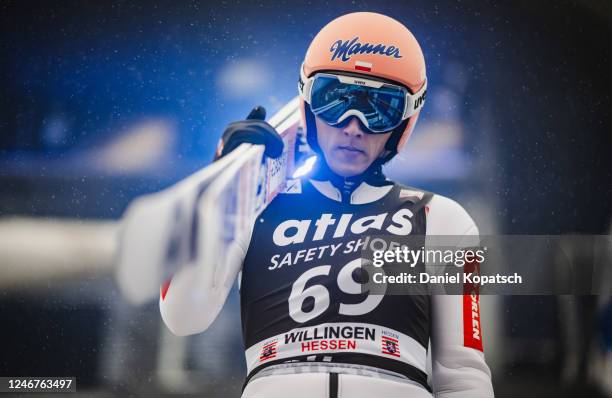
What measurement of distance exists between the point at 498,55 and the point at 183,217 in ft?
4.67

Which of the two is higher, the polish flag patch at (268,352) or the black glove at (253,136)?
the black glove at (253,136)

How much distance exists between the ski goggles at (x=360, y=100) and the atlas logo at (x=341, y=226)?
235 millimetres

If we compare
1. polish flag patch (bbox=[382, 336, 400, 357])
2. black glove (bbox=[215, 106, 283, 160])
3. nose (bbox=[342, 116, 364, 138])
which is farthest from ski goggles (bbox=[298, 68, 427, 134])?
polish flag patch (bbox=[382, 336, 400, 357])

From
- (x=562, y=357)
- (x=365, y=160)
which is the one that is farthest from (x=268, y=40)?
(x=562, y=357)

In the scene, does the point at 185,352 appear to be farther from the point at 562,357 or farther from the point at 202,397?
the point at 562,357

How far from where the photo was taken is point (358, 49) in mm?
1808

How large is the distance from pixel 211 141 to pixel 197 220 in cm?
90

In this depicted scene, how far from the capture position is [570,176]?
2.31 m

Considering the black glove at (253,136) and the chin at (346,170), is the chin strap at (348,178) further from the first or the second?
the black glove at (253,136)

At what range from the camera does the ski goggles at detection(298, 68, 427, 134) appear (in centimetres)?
181

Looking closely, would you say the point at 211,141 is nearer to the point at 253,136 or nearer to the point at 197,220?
the point at 253,136

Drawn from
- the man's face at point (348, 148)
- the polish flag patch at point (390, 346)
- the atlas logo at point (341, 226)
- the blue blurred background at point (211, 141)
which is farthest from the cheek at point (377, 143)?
the polish flag patch at point (390, 346)

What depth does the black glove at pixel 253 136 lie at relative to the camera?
1713 mm

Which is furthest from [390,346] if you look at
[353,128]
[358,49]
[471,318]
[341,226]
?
[358,49]
